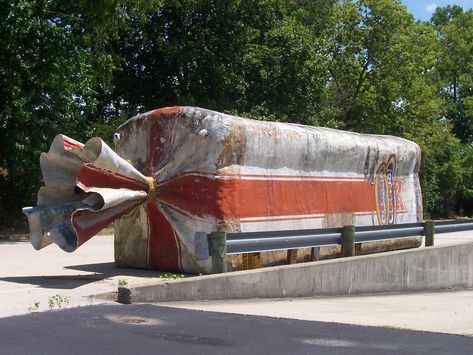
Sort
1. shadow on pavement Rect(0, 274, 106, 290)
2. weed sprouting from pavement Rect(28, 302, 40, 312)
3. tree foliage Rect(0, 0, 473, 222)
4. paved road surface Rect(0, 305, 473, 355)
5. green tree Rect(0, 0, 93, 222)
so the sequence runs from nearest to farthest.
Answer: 1. paved road surface Rect(0, 305, 473, 355)
2. weed sprouting from pavement Rect(28, 302, 40, 312)
3. shadow on pavement Rect(0, 274, 106, 290)
4. green tree Rect(0, 0, 93, 222)
5. tree foliage Rect(0, 0, 473, 222)

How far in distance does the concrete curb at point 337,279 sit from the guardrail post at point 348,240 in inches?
8.6

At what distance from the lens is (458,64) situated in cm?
5488

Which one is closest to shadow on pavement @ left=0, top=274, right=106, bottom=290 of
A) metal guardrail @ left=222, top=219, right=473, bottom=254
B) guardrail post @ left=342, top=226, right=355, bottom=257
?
metal guardrail @ left=222, top=219, right=473, bottom=254

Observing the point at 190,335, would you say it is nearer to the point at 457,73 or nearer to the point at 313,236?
the point at 313,236

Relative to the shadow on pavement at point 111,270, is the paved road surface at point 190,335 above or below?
below

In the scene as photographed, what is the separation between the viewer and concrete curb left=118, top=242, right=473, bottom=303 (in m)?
9.60

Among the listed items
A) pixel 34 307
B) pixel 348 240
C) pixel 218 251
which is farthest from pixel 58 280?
pixel 348 240

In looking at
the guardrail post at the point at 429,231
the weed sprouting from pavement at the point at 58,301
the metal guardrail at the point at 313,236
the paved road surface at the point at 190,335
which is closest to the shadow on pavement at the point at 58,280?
the weed sprouting from pavement at the point at 58,301

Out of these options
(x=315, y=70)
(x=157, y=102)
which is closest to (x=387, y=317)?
(x=315, y=70)

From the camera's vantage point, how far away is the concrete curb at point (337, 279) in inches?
378

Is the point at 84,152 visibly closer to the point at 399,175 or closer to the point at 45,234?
the point at 45,234

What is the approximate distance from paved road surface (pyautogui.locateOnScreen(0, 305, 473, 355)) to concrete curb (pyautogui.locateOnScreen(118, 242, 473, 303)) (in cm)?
95

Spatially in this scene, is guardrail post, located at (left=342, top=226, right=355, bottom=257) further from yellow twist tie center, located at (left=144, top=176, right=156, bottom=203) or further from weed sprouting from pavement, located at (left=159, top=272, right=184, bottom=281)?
yellow twist tie center, located at (left=144, top=176, right=156, bottom=203)

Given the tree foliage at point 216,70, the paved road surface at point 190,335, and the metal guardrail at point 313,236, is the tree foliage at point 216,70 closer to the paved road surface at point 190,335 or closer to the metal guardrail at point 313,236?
the metal guardrail at point 313,236
